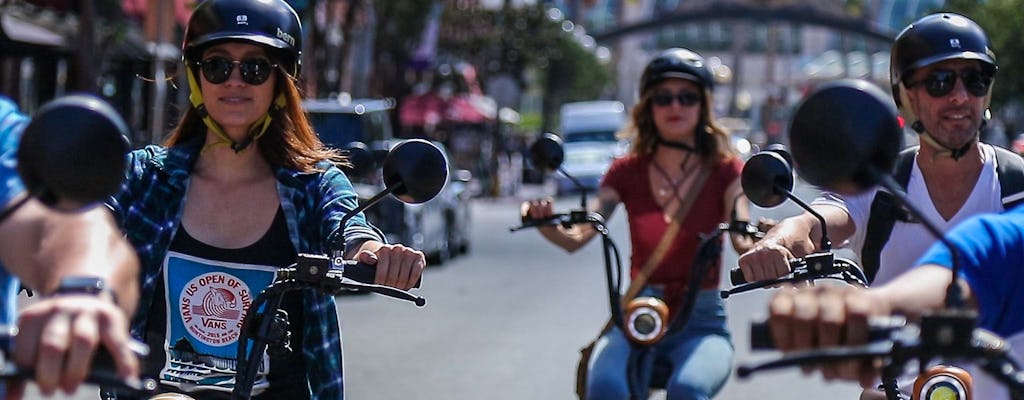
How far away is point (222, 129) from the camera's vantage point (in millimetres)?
4320

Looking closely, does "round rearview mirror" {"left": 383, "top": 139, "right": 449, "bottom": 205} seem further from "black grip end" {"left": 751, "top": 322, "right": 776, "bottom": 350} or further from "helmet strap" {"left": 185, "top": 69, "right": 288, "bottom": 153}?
"black grip end" {"left": 751, "top": 322, "right": 776, "bottom": 350}

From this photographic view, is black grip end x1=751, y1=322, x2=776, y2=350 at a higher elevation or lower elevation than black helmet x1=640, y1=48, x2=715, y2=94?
lower

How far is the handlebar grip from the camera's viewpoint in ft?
12.0

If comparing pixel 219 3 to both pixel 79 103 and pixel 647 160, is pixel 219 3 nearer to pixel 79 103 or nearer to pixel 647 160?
pixel 79 103

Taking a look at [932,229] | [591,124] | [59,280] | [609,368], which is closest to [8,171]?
[59,280]

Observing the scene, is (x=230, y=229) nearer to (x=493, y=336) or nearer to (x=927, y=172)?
(x=927, y=172)

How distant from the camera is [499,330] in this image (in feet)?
44.7

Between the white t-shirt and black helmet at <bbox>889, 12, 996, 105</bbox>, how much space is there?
33 centimetres

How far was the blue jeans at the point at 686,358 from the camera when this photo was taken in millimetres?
5246

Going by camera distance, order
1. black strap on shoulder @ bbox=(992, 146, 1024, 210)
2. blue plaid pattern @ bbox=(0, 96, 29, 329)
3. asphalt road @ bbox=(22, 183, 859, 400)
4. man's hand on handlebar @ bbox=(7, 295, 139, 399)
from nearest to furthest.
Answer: man's hand on handlebar @ bbox=(7, 295, 139, 399)
blue plaid pattern @ bbox=(0, 96, 29, 329)
black strap on shoulder @ bbox=(992, 146, 1024, 210)
asphalt road @ bbox=(22, 183, 859, 400)

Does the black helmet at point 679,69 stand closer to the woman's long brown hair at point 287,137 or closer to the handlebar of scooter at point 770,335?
the woman's long brown hair at point 287,137

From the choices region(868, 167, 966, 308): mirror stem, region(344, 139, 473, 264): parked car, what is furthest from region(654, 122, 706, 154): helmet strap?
region(344, 139, 473, 264): parked car

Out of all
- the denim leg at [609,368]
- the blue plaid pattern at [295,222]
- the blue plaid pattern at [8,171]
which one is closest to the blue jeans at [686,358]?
the denim leg at [609,368]

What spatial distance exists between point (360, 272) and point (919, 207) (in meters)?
1.29
